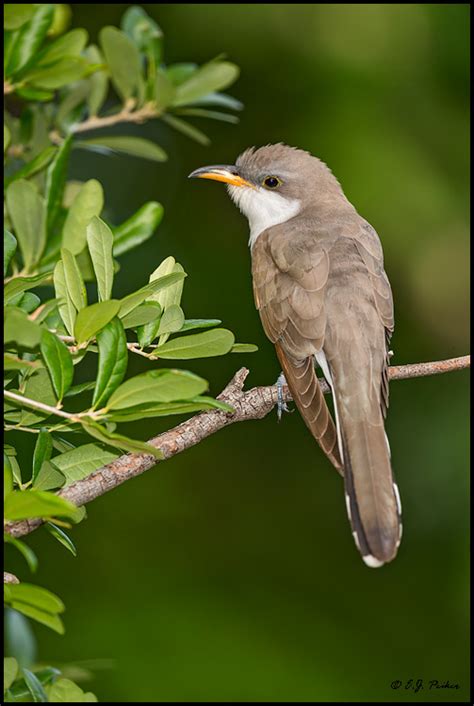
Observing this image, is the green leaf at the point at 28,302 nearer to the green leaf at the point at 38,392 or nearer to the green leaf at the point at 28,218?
the green leaf at the point at 38,392

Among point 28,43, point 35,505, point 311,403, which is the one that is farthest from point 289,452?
Result: point 35,505

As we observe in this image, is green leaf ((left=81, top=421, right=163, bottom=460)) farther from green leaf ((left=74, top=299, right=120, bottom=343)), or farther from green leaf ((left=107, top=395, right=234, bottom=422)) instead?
green leaf ((left=74, top=299, right=120, bottom=343))

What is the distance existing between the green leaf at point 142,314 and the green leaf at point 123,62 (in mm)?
1893

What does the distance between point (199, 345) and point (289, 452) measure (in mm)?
4085

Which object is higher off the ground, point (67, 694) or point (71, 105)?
point (71, 105)

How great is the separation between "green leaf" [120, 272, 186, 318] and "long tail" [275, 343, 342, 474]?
1.28 m

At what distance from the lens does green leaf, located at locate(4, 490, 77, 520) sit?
204cm

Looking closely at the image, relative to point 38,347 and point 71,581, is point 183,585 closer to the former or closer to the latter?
point 71,581

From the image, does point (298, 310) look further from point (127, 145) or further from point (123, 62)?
point (123, 62)

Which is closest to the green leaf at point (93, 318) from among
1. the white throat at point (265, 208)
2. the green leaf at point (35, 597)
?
the green leaf at point (35, 597)

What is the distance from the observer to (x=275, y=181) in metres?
5.58

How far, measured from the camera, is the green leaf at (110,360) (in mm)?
2471

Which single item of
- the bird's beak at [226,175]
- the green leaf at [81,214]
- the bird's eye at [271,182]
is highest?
the bird's beak at [226,175]

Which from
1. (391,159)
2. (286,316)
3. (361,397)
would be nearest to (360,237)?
(286,316)
